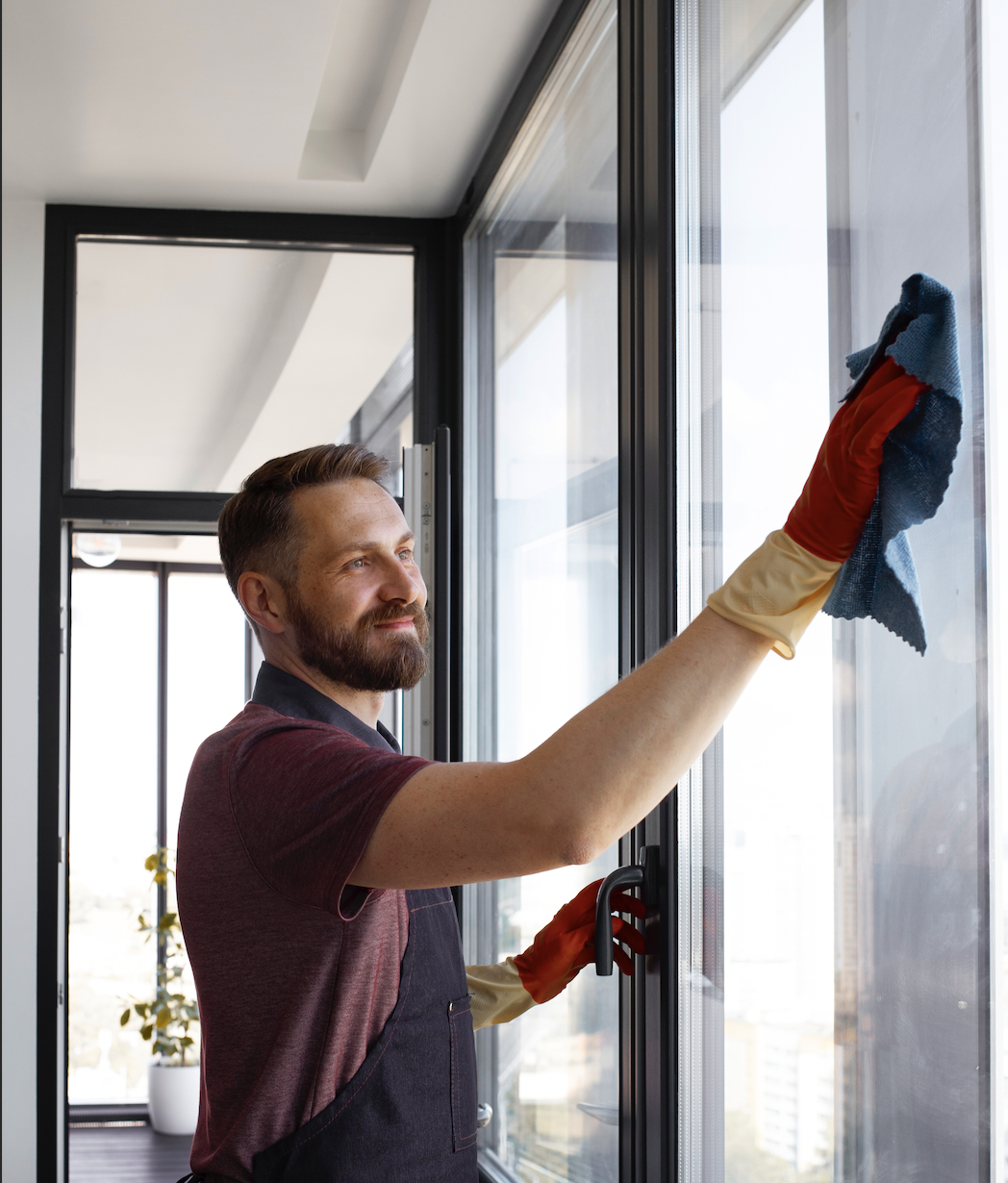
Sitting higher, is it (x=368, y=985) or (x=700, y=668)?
(x=700, y=668)

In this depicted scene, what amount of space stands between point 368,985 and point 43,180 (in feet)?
7.57

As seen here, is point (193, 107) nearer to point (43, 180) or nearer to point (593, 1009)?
point (43, 180)

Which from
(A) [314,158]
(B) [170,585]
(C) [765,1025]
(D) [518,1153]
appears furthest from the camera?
(B) [170,585]

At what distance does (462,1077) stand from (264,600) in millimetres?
581

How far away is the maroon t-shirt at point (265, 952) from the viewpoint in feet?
3.46

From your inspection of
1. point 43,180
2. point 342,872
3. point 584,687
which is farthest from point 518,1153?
point 43,180

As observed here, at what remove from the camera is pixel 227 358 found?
2961 mm

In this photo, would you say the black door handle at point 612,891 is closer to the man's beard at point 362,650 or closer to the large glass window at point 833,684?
the large glass window at point 833,684

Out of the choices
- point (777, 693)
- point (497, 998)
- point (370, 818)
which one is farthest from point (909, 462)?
point (497, 998)

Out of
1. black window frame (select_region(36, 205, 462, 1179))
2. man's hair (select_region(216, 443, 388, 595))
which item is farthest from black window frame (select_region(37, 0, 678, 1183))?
man's hair (select_region(216, 443, 388, 595))

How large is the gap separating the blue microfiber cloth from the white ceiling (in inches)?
57.7

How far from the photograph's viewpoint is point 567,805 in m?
0.85

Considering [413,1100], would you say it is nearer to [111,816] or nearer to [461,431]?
[461,431]

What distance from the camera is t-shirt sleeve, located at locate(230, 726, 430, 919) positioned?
94cm
